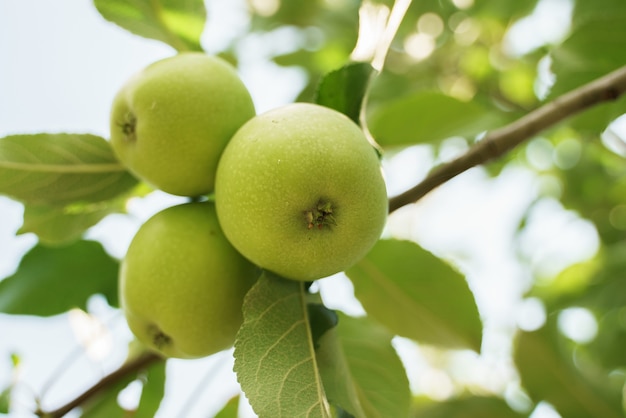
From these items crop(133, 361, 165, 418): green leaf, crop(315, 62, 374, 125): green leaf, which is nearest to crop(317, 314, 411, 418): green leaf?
crop(315, 62, 374, 125): green leaf

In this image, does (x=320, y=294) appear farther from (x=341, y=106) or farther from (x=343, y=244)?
(x=341, y=106)

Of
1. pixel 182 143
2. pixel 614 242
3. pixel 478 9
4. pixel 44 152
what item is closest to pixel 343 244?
pixel 182 143

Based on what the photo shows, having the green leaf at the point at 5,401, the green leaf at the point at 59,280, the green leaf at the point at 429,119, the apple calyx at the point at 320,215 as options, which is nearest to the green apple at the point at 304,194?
the apple calyx at the point at 320,215

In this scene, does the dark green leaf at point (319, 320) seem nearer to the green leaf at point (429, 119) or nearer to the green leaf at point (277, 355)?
the green leaf at point (277, 355)

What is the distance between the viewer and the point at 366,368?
3.82 feet

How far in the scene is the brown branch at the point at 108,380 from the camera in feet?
4.07

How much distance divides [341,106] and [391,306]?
17.5 inches

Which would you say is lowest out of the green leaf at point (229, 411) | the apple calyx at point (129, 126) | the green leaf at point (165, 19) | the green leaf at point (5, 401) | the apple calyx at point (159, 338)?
the green leaf at point (229, 411)

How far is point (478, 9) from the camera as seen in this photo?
2.11 m

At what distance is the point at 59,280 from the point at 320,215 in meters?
0.84

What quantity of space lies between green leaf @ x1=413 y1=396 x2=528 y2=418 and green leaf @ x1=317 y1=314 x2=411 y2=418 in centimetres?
24

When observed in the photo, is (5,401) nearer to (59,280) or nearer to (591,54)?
(59,280)

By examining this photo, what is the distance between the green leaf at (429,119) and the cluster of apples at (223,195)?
362 mm

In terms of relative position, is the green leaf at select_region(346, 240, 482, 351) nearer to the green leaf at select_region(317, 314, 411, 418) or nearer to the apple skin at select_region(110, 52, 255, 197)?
the green leaf at select_region(317, 314, 411, 418)
